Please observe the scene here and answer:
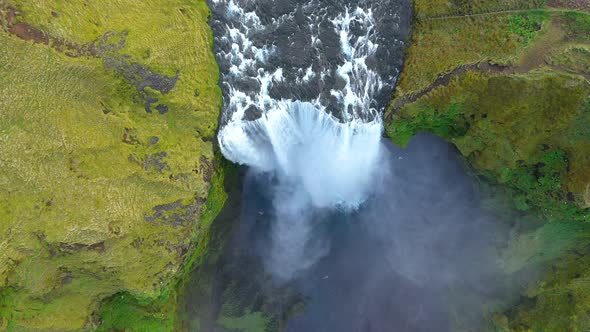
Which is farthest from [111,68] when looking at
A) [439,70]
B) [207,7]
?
[439,70]

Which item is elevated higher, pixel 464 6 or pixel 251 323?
pixel 464 6

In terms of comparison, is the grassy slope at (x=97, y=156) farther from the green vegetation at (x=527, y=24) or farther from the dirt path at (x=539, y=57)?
the green vegetation at (x=527, y=24)

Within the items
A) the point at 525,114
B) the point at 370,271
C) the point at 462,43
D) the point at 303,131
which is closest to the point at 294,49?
the point at 303,131

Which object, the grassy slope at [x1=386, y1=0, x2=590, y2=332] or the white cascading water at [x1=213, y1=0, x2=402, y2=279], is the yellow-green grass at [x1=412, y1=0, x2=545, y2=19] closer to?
the grassy slope at [x1=386, y1=0, x2=590, y2=332]

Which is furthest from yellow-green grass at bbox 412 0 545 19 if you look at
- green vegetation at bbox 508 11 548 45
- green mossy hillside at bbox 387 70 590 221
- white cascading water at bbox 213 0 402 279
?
green mossy hillside at bbox 387 70 590 221

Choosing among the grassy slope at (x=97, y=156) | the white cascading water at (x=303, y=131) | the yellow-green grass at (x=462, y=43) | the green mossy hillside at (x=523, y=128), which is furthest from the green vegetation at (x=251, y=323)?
the yellow-green grass at (x=462, y=43)

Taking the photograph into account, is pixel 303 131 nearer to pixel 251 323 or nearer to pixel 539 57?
pixel 251 323
